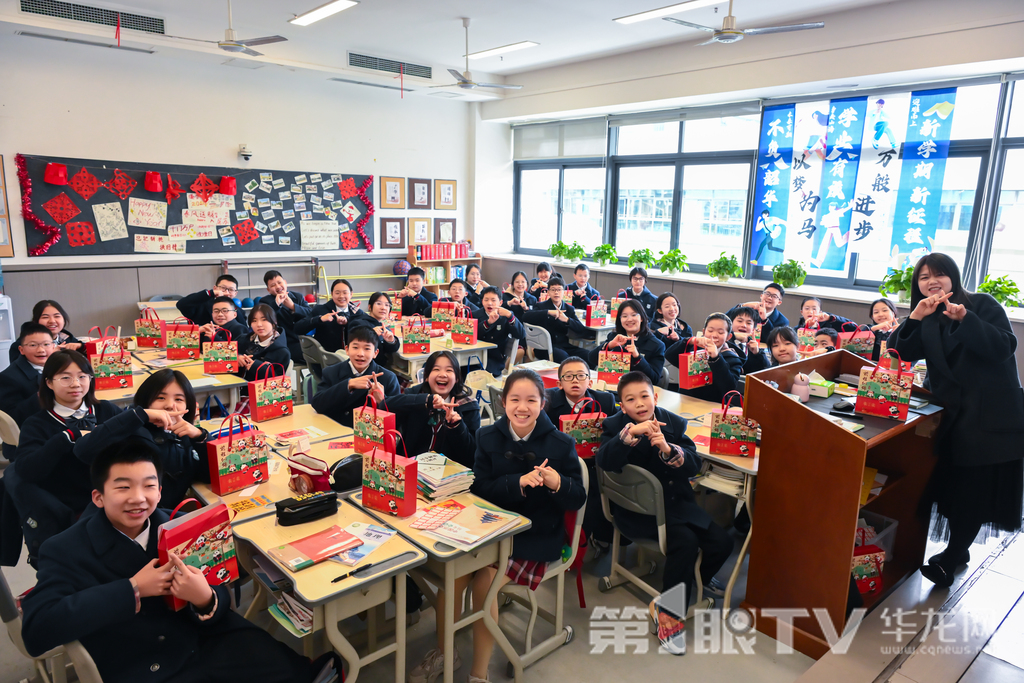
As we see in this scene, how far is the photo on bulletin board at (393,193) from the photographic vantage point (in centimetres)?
917

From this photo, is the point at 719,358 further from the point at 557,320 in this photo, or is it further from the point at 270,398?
the point at 270,398

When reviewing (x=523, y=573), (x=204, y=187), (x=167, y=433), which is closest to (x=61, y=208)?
(x=204, y=187)

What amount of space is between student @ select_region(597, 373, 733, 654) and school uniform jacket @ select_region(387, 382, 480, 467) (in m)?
0.67

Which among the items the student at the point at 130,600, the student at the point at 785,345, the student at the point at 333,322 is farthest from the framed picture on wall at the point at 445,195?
the student at the point at 130,600

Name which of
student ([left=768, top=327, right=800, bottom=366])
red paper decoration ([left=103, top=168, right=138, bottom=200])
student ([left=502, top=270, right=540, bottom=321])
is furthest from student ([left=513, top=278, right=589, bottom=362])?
red paper decoration ([left=103, top=168, right=138, bottom=200])

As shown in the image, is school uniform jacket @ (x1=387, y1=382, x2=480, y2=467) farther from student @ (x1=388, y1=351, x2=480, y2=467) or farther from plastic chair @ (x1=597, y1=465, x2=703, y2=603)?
plastic chair @ (x1=597, y1=465, x2=703, y2=603)

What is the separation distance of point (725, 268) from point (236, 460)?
21.2ft

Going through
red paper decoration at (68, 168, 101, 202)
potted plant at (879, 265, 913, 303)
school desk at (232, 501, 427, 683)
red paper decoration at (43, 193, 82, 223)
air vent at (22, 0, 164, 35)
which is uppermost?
air vent at (22, 0, 164, 35)

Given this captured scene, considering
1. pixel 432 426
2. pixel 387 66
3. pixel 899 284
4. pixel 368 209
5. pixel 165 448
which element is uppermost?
pixel 387 66

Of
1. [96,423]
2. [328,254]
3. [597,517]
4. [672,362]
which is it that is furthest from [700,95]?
[96,423]

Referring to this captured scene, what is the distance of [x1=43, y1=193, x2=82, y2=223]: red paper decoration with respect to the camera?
21.5 feet

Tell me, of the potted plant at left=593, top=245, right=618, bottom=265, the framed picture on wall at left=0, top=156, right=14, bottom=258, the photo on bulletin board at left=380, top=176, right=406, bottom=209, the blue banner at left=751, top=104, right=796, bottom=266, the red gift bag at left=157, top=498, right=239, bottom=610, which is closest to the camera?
the red gift bag at left=157, top=498, right=239, bottom=610

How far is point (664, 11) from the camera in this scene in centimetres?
595

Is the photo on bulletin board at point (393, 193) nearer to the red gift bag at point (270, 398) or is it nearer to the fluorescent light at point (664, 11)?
the fluorescent light at point (664, 11)
